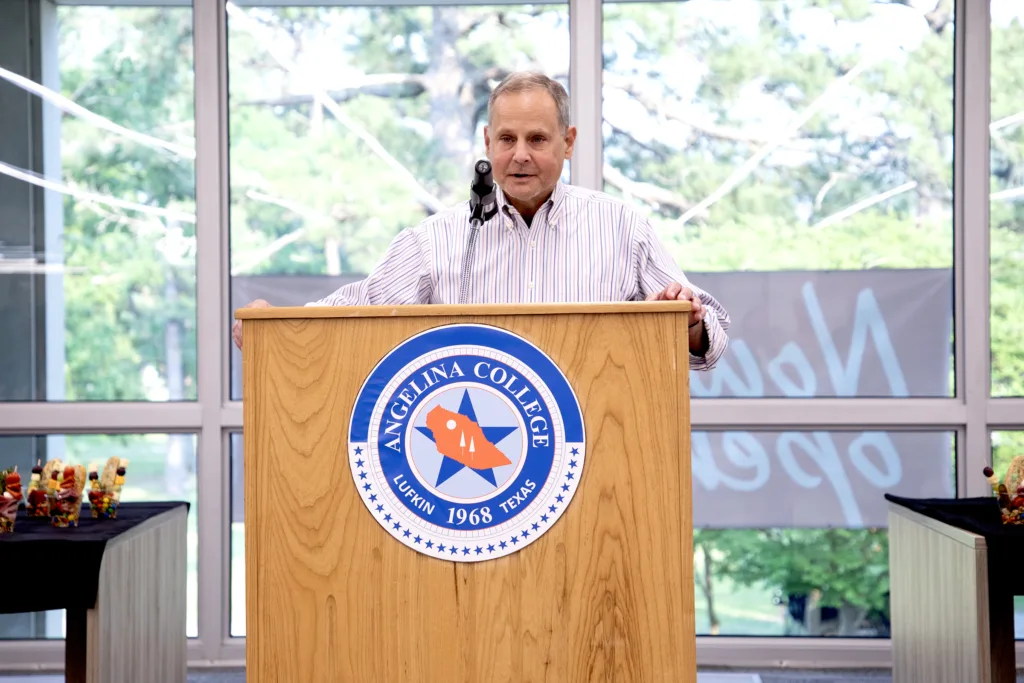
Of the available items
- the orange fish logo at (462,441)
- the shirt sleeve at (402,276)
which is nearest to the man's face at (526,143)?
the shirt sleeve at (402,276)

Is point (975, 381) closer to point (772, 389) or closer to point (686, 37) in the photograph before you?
point (772, 389)

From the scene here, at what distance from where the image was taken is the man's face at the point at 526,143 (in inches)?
75.8

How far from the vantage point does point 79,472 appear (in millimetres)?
2955

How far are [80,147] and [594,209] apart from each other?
2805mm

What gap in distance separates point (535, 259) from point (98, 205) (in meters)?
2.71

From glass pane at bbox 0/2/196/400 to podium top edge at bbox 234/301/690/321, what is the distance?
278 cm

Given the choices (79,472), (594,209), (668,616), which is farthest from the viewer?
(79,472)

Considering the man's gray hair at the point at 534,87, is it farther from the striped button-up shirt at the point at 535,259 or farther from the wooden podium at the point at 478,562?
the wooden podium at the point at 478,562

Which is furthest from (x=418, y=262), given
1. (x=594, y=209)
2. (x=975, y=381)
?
(x=975, y=381)

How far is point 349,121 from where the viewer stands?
157 inches

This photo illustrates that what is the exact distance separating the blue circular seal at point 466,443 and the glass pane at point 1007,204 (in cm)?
309

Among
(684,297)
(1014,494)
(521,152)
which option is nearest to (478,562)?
(684,297)

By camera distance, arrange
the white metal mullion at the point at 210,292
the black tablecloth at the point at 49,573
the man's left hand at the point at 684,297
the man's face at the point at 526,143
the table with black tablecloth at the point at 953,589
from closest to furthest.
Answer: the man's left hand at the point at 684,297 < the man's face at the point at 526,143 < the table with black tablecloth at the point at 953,589 < the black tablecloth at the point at 49,573 < the white metal mullion at the point at 210,292

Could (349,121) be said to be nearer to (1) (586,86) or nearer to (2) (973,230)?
(1) (586,86)
